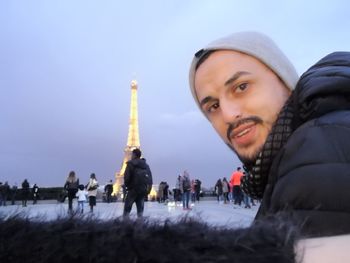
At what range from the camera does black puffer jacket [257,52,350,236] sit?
0.76m

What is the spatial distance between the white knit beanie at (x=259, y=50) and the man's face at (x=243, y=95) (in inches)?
0.8

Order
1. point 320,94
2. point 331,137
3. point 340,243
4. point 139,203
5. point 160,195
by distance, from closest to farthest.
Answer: point 340,243 < point 331,137 < point 320,94 < point 139,203 < point 160,195

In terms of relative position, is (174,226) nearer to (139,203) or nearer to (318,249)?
(318,249)

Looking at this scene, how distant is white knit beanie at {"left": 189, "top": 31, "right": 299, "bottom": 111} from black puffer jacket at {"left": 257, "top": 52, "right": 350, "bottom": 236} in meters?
0.37

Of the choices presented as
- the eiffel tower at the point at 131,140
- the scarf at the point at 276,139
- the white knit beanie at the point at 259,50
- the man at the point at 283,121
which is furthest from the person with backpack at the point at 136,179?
the eiffel tower at the point at 131,140

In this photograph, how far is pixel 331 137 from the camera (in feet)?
2.85

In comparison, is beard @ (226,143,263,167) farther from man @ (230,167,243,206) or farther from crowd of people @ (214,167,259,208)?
crowd of people @ (214,167,259,208)

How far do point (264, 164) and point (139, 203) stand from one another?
8.86m

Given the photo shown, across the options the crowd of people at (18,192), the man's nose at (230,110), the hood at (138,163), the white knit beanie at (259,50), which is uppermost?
the crowd of people at (18,192)

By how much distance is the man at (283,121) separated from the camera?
2.57ft

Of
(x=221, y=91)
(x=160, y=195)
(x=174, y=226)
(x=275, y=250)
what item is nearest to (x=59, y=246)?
(x=174, y=226)

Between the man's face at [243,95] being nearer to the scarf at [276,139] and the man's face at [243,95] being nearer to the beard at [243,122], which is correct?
the beard at [243,122]

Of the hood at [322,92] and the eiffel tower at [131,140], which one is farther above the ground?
the eiffel tower at [131,140]

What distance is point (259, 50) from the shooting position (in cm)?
150
